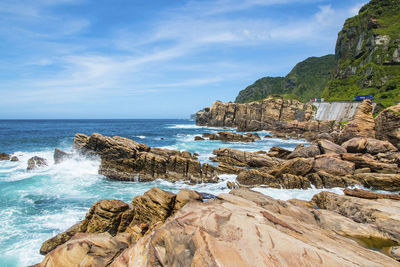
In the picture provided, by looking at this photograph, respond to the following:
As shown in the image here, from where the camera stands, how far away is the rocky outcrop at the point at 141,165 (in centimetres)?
2408

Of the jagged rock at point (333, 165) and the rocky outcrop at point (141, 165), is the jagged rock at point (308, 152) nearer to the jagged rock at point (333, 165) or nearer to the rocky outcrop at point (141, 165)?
the jagged rock at point (333, 165)

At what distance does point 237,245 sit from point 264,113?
305 feet

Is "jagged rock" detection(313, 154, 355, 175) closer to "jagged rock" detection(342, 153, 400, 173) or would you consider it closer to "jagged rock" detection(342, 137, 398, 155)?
"jagged rock" detection(342, 153, 400, 173)

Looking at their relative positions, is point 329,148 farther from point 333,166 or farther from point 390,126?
point 390,126

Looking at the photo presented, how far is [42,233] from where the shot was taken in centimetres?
1285

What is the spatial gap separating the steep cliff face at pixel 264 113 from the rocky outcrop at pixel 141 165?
219 feet

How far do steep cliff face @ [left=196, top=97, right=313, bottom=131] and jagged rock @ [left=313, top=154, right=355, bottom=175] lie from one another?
6228 centimetres

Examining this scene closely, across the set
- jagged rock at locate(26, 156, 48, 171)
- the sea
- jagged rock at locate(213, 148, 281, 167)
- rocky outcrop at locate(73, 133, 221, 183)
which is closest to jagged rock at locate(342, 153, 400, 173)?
the sea

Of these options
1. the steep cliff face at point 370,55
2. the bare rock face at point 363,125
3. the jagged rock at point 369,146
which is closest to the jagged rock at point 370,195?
the jagged rock at point 369,146

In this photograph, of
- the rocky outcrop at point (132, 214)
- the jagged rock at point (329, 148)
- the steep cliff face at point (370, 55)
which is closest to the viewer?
the rocky outcrop at point (132, 214)

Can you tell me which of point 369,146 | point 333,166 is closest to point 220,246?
point 333,166

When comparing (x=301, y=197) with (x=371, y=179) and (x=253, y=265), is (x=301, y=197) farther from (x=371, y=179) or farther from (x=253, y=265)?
(x=253, y=265)

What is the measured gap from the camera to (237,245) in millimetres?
5719

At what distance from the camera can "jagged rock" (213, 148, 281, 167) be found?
1086 inches
